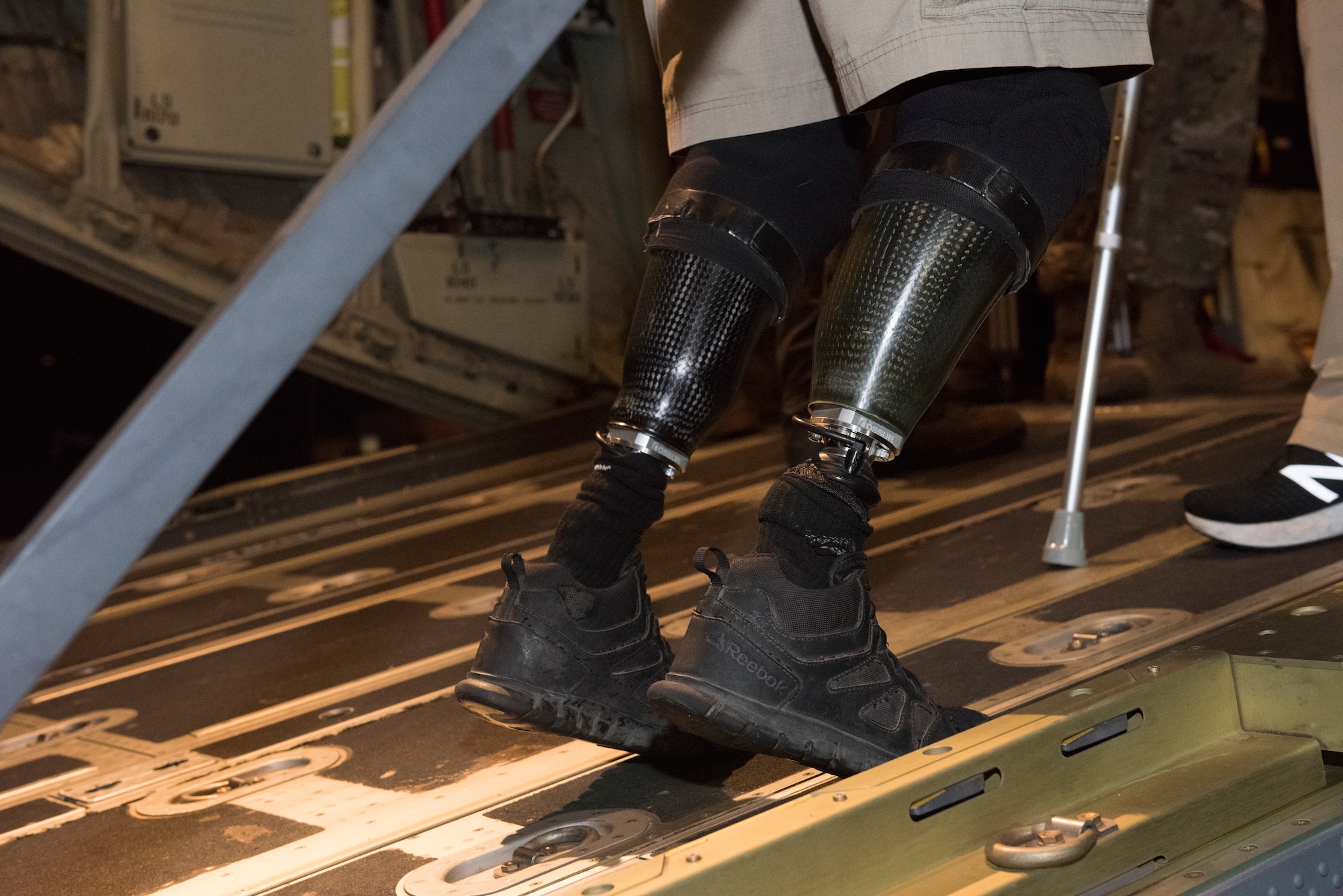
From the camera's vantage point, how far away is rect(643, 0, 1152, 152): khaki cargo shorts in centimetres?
88

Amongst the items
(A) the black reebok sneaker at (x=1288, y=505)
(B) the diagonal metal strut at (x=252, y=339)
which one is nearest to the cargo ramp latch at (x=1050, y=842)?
(B) the diagonal metal strut at (x=252, y=339)

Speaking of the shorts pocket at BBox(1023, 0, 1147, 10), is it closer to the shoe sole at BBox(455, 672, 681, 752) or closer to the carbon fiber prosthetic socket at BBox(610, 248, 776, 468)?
the carbon fiber prosthetic socket at BBox(610, 248, 776, 468)

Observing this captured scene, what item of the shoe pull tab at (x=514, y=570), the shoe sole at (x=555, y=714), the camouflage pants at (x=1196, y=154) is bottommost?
the shoe sole at (x=555, y=714)

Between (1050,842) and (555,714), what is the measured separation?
41cm

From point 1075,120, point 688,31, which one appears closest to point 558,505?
point 688,31

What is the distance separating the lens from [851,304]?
0.93 meters

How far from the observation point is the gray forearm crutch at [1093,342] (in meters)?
1.71

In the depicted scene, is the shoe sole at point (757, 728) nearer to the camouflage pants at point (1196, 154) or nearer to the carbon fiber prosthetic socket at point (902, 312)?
the carbon fiber prosthetic socket at point (902, 312)

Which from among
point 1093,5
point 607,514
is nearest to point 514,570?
point 607,514

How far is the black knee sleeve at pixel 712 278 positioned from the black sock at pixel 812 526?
0.43ft

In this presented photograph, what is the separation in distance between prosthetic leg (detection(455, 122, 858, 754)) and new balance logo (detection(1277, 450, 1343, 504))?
0.85 meters

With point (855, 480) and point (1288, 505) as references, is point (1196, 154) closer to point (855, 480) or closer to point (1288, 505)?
point (1288, 505)

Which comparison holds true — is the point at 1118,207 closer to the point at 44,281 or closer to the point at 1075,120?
the point at 1075,120

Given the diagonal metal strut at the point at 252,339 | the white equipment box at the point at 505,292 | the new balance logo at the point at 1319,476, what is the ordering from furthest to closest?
the white equipment box at the point at 505,292 → the new balance logo at the point at 1319,476 → the diagonal metal strut at the point at 252,339
